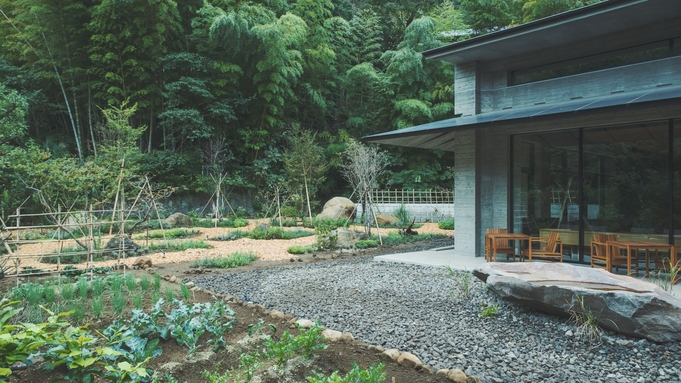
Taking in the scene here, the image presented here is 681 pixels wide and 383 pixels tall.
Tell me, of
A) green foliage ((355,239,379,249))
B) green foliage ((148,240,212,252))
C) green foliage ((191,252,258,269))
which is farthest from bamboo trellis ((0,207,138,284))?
green foliage ((355,239,379,249))

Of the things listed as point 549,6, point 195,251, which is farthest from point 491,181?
point 549,6

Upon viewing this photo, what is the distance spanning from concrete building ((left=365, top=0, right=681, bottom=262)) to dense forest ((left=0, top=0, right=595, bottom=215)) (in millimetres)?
9504

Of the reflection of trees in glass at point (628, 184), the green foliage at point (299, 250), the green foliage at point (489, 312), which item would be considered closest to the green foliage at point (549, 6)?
the reflection of trees in glass at point (628, 184)

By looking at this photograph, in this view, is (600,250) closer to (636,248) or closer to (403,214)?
(636,248)

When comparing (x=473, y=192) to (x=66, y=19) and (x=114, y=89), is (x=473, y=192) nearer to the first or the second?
(x=114, y=89)

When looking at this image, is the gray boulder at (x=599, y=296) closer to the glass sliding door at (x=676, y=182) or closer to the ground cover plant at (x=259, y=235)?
the glass sliding door at (x=676, y=182)

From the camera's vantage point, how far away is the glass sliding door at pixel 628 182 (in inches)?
246

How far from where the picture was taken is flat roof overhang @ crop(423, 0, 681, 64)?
6125 millimetres

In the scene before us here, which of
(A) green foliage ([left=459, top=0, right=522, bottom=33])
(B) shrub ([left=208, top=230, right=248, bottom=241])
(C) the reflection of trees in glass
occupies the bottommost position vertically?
(B) shrub ([left=208, top=230, right=248, bottom=241])

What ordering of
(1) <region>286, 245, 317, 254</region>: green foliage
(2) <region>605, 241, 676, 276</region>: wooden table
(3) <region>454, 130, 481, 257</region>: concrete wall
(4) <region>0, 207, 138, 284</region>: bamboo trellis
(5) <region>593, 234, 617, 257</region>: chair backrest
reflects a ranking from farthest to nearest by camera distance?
(1) <region>286, 245, 317, 254</region>: green foliage < (3) <region>454, 130, 481, 257</region>: concrete wall < (5) <region>593, 234, 617, 257</region>: chair backrest < (4) <region>0, 207, 138, 284</region>: bamboo trellis < (2) <region>605, 241, 676, 276</region>: wooden table

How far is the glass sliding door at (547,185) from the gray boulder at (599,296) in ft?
9.91

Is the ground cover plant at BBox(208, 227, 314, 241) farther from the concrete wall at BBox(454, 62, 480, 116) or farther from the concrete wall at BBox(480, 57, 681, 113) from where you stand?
the concrete wall at BBox(480, 57, 681, 113)

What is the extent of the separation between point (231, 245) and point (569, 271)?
26.4ft

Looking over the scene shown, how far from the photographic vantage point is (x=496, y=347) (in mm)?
3510
